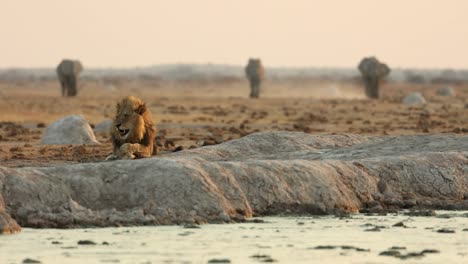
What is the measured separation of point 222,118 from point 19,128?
12614 millimetres

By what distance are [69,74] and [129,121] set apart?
194ft

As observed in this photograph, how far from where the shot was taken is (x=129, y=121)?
21984 mm

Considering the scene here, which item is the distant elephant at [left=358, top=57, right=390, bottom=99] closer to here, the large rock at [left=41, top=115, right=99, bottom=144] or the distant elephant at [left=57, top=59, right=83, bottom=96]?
the distant elephant at [left=57, top=59, right=83, bottom=96]

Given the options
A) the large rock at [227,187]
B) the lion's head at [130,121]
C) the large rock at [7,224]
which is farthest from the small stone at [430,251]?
the lion's head at [130,121]

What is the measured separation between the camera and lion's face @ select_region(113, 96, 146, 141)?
71.8 ft

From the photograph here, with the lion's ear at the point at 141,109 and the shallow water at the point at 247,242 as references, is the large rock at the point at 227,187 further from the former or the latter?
the lion's ear at the point at 141,109

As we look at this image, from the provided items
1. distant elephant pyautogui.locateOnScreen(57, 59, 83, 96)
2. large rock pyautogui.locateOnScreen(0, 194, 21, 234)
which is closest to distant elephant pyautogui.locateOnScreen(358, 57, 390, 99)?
distant elephant pyautogui.locateOnScreen(57, 59, 83, 96)

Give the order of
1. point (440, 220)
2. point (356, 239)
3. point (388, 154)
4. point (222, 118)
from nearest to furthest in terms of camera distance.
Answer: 1. point (356, 239)
2. point (440, 220)
3. point (388, 154)
4. point (222, 118)

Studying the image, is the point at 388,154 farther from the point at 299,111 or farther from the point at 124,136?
the point at 299,111

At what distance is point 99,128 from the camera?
133ft

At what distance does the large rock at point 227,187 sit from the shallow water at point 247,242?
439mm

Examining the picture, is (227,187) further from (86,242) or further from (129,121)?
(129,121)

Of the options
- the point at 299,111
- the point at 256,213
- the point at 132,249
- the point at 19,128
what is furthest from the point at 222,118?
the point at 132,249

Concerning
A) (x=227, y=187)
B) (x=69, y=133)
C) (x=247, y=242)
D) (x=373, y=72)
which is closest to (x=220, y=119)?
(x=69, y=133)
